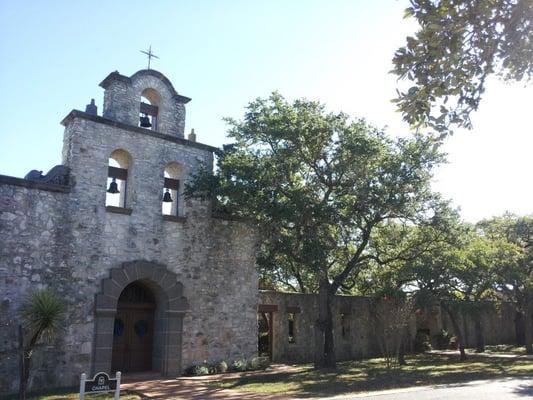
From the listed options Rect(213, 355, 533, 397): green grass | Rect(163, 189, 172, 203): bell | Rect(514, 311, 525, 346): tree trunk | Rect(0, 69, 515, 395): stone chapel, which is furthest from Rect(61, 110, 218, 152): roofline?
Rect(514, 311, 525, 346): tree trunk

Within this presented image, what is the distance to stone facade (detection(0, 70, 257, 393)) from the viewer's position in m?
12.7

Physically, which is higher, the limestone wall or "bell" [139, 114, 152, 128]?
"bell" [139, 114, 152, 128]

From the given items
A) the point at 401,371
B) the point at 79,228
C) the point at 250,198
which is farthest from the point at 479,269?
the point at 79,228

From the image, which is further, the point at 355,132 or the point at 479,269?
the point at 479,269

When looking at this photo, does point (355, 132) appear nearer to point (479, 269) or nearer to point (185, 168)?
point (185, 168)

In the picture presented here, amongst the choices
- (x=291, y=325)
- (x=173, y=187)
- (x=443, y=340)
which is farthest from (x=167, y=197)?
(x=443, y=340)

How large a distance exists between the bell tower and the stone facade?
0.03 meters

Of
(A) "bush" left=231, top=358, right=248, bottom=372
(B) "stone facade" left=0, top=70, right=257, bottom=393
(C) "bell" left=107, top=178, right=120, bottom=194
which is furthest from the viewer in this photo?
(A) "bush" left=231, top=358, right=248, bottom=372

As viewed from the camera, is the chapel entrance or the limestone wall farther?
the chapel entrance

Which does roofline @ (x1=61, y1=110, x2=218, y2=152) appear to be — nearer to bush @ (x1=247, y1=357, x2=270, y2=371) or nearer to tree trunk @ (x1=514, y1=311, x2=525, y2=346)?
bush @ (x1=247, y1=357, x2=270, y2=371)

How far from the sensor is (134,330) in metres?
15.0

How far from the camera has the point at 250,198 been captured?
1510 centimetres

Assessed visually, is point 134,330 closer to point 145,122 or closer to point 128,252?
point 128,252

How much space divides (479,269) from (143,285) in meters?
13.2
